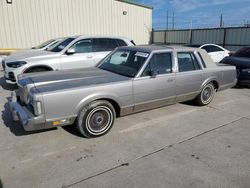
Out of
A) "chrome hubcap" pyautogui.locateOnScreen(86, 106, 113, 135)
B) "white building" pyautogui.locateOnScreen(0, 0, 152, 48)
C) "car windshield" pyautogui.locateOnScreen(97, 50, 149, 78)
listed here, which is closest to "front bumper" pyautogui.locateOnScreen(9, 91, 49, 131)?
"chrome hubcap" pyautogui.locateOnScreen(86, 106, 113, 135)

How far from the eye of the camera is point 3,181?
8.64ft

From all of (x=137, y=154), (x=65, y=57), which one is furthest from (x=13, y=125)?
(x=65, y=57)

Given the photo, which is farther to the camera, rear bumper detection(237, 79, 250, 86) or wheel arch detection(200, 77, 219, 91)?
rear bumper detection(237, 79, 250, 86)

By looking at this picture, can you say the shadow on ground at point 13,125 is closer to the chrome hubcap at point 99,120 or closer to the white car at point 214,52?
the chrome hubcap at point 99,120

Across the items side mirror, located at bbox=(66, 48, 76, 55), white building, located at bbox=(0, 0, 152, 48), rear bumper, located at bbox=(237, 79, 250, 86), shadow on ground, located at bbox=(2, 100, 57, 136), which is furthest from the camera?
white building, located at bbox=(0, 0, 152, 48)

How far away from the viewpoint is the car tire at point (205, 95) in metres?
5.30

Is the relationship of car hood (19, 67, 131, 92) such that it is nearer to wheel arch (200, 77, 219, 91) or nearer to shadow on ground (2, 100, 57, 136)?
shadow on ground (2, 100, 57, 136)

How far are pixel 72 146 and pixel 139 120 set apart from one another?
157 centimetres

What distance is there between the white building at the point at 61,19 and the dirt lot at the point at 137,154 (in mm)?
8879

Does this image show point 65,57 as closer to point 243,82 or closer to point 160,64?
point 160,64

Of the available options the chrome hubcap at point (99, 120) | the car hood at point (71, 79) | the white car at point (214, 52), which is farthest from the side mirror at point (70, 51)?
the white car at point (214, 52)

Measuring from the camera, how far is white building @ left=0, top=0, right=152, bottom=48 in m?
11.7

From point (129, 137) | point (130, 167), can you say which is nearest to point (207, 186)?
point (130, 167)

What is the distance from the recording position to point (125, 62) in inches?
178
